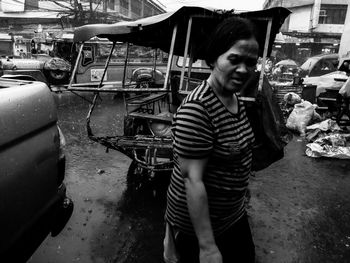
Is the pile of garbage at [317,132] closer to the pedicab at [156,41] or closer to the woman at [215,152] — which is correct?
the pedicab at [156,41]

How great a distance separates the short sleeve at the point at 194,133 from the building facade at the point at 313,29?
101 ft

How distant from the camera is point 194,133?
1.35 m

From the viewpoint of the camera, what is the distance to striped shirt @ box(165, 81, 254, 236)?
1.37 meters

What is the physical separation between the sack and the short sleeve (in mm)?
2394

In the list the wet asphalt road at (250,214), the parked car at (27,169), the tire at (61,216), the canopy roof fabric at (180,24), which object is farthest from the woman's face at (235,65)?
the wet asphalt road at (250,214)

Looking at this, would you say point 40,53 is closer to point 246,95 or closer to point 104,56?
point 104,56

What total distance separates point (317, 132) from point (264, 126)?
4340mm

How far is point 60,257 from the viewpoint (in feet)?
9.81

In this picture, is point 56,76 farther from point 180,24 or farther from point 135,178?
point 180,24

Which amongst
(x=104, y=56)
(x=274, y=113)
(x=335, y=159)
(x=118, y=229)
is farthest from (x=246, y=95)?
(x=104, y=56)

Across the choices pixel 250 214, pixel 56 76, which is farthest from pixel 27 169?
pixel 56 76

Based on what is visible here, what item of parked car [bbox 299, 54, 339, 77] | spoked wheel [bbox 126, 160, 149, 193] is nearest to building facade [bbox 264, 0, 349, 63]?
parked car [bbox 299, 54, 339, 77]

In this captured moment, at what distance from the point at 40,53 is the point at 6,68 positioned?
3022mm

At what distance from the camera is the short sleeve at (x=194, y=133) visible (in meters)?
1.35
